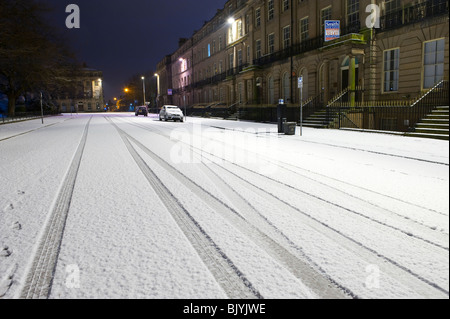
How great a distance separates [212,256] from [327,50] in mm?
24131

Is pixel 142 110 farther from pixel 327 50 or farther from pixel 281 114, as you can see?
pixel 281 114

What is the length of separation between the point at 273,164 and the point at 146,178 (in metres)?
3.18

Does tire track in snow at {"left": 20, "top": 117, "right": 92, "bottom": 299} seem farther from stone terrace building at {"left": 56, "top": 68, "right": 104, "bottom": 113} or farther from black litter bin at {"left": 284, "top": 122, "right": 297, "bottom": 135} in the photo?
stone terrace building at {"left": 56, "top": 68, "right": 104, "bottom": 113}

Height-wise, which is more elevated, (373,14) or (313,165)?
(373,14)

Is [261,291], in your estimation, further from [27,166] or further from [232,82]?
[232,82]

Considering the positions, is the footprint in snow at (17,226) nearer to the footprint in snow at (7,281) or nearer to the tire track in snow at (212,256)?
the footprint in snow at (7,281)

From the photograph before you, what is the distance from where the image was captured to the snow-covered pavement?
9.23 ft

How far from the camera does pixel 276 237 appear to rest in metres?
3.84

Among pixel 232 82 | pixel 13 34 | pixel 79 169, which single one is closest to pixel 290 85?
pixel 232 82

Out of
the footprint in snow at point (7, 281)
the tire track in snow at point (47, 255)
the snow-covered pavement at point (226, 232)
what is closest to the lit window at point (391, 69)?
the snow-covered pavement at point (226, 232)

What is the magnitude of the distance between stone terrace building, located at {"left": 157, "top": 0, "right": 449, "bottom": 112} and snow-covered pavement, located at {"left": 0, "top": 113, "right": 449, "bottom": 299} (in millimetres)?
13279

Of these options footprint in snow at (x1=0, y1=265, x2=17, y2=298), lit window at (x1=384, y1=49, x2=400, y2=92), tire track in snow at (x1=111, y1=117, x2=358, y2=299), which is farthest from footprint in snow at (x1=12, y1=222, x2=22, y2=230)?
lit window at (x1=384, y1=49, x2=400, y2=92)

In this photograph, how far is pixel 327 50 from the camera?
24.8m
